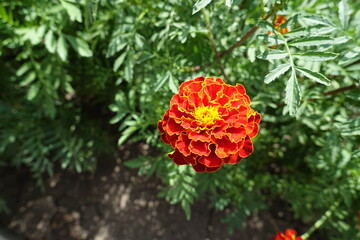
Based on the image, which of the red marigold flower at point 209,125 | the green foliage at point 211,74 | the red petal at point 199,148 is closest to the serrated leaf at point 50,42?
the green foliage at point 211,74

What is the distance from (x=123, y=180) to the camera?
2205 mm

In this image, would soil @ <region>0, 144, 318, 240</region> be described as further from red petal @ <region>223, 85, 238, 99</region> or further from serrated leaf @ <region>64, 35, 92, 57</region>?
red petal @ <region>223, 85, 238, 99</region>

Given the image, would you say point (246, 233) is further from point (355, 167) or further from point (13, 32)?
point (13, 32)

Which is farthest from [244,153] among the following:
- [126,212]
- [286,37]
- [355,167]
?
[126,212]

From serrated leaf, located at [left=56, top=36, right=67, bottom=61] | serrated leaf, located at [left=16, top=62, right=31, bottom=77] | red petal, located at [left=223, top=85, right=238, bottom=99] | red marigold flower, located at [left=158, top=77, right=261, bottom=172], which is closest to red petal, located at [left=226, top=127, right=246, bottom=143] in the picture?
red marigold flower, located at [left=158, top=77, right=261, bottom=172]

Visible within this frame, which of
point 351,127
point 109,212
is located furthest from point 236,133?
point 109,212

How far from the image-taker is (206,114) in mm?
934

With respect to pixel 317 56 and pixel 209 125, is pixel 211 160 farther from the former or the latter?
pixel 317 56

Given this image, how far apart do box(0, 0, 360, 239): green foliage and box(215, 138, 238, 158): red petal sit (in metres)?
0.18

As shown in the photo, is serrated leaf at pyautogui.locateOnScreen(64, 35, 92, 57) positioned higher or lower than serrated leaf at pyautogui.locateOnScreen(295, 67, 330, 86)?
lower

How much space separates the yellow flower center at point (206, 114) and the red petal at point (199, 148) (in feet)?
0.20

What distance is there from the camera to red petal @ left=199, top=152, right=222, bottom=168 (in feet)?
2.91

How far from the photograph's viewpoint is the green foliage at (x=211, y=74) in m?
1.09

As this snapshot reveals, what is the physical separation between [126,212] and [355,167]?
1403mm
